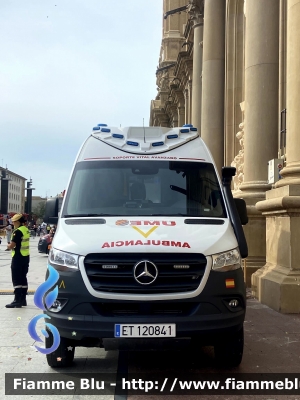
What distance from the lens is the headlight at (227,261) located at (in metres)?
4.70

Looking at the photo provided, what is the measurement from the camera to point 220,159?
17.6 m

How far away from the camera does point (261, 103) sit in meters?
11.0

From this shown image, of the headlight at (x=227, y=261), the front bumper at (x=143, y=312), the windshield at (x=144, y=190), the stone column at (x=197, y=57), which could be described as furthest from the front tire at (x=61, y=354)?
the stone column at (x=197, y=57)

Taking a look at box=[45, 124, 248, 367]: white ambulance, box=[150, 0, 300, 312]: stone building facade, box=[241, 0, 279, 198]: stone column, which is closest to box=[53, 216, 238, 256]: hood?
box=[45, 124, 248, 367]: white ambulance

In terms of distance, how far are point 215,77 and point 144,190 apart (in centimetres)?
1245

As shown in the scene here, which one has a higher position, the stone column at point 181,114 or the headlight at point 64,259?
the stone column at point 181,114

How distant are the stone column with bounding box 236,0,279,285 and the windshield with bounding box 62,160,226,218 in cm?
520

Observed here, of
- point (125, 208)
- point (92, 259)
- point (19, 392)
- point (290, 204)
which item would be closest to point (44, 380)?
point (19, 392)

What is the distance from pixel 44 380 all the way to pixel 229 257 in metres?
2.11

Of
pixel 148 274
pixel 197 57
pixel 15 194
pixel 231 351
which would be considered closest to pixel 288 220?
pixel 231 351

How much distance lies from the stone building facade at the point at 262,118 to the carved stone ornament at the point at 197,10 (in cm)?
362

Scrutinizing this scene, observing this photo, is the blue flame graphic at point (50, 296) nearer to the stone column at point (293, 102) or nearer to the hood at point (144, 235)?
the hood at point (144, 235)

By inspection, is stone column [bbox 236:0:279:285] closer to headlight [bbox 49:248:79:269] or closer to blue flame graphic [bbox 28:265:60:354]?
blue flame graphic [bbox 28:265:60:354]

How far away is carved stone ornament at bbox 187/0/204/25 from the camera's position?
21125 mm
